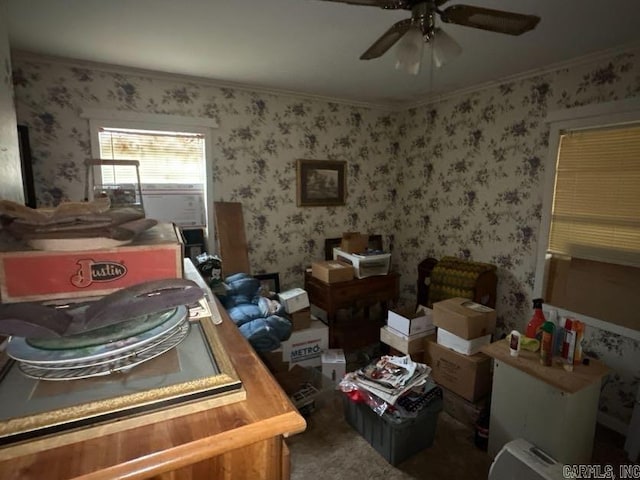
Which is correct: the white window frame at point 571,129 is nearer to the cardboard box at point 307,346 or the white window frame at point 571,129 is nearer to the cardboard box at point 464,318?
the cardboard box at point 464,318

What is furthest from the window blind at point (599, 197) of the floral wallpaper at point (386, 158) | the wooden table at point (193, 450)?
the wooden table at point (193, 450)

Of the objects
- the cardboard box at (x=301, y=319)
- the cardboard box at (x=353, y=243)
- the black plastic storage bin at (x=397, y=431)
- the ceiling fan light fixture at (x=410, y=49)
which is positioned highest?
the ceiling fan light fixture at (x=410, y=49)

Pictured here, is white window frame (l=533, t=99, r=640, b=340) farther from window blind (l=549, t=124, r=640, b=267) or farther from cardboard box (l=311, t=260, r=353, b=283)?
cardboard box (l=311, t=260, r=353, b=283)

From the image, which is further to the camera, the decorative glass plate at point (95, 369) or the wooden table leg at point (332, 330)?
the wooden table leg at point (332, 330)

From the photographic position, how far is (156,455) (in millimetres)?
411

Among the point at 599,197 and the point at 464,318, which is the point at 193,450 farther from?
the point at 599,197

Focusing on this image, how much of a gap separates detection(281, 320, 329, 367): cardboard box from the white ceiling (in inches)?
79.6

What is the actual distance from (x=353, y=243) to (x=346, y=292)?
473 millimetres

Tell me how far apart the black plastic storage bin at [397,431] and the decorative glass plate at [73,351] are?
1710mm

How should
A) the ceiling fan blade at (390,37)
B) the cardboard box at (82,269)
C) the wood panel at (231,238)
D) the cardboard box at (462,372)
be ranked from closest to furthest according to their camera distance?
the cardboard box at (82,269)
the ceiling fan blade at (390,37)
the cardboard box at (462,372)
the wood panel at (231,238)

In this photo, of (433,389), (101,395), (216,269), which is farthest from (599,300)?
(101,395)

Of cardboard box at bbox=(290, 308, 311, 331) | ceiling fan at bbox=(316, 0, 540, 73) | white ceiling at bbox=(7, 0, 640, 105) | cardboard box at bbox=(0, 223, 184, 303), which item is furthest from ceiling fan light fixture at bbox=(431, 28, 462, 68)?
cardboard box at bbox=(290, 308, 311, 331)

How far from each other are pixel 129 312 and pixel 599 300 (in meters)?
2.82

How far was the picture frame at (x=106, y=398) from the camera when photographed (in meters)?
0.42
